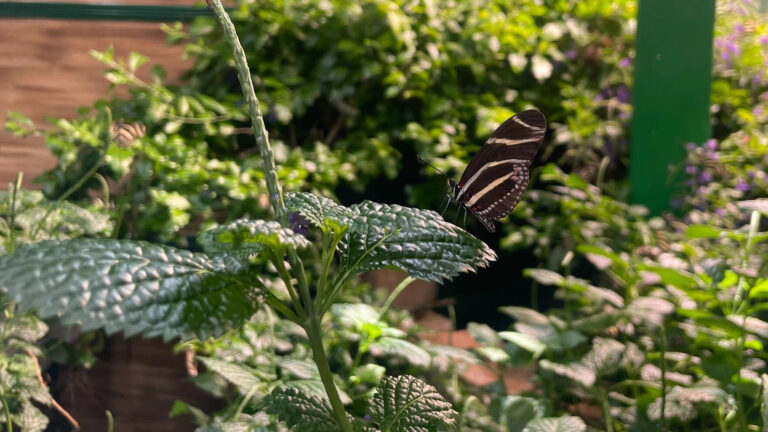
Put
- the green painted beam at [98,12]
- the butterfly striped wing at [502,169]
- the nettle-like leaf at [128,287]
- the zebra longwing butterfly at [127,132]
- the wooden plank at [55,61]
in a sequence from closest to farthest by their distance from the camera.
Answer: the nettle-like leaf at [128,287], the butterfly striped wing at [502,169], the zebra longwing butterfly at [127,132], the green painted beam at [98,12], the wooden plank at [55,61]

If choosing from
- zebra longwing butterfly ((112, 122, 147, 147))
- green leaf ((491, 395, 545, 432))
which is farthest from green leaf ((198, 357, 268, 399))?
zebra longwing butterfly ((112, 122, 147, 147))

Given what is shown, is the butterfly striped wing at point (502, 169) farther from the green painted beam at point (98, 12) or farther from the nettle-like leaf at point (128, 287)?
the green painted beam at point (98, 12)

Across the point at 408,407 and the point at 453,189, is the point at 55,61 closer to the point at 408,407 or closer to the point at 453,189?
the point at 453,189

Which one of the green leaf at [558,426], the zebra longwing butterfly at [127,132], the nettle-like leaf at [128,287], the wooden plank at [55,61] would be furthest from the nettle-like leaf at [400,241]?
the wooden plank at [55,61]

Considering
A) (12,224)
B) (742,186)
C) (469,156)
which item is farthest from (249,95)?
(742,186)

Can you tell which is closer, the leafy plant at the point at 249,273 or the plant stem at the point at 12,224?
the leafy plant at the point at 249,273
